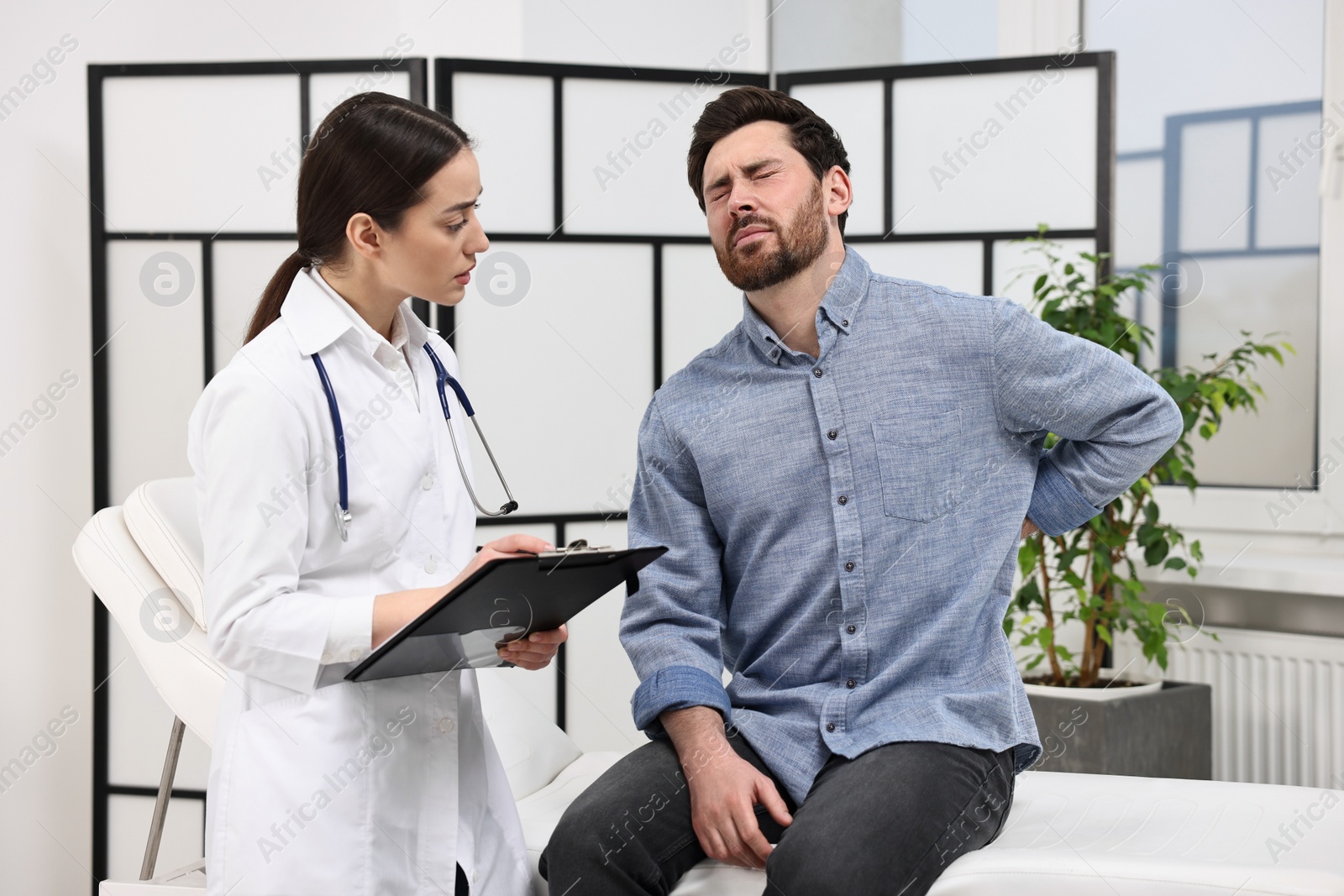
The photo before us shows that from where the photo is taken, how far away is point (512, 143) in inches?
107

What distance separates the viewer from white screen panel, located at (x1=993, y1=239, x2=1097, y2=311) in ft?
9.27

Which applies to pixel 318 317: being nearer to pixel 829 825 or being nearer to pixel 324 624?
pixel 324 624

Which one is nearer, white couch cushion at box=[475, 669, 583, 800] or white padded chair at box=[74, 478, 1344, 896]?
white padded chair at box=[74, 478, 1344, 896]

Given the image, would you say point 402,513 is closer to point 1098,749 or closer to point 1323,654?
point 1098,749

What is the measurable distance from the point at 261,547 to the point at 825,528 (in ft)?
2.49

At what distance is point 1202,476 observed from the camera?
3.14 m

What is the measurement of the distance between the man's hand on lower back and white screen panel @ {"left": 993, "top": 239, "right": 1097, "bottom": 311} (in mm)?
1736

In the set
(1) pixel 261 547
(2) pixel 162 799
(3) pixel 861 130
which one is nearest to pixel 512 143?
(3) pixel 861 130

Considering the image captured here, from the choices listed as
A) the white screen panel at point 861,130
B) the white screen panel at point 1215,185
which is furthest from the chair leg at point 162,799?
the white screen panel at point 1215,185

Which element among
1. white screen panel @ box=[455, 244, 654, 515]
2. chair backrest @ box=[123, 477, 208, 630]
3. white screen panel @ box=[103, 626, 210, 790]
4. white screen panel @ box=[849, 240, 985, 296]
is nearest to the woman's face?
chair backrest @ box=[123, 477, 208, 630]

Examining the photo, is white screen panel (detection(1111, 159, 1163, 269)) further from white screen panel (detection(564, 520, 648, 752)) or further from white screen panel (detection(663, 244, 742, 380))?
white screen panel (detection(564, 520, 648, 752))

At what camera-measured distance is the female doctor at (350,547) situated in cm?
117

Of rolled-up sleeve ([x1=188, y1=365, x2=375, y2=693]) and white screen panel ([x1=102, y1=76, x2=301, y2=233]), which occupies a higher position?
white screen panel ([x1=102, y1=76, x2=301, y2=233])

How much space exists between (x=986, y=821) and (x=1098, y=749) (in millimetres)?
1352
